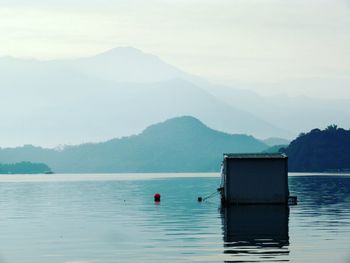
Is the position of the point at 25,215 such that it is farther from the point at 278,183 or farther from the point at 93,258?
the point at 93,258

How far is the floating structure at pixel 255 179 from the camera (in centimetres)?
8412

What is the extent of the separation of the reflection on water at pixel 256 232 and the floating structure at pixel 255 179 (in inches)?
63.5

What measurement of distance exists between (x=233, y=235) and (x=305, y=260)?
1331cm

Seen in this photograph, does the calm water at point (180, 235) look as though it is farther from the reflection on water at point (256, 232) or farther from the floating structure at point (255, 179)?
the floating structure at point (255, 179)

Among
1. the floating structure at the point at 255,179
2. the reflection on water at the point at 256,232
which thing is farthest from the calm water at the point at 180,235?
the floating structure at the point at 255,179

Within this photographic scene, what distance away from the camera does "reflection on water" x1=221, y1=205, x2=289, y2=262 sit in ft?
140

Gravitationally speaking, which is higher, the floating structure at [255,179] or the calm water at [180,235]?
the floating structure at [255,179]

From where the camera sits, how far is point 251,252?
43031mm

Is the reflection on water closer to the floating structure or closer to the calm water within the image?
the calm water

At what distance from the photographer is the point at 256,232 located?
5506 cm

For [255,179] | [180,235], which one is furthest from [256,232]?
[255,179]

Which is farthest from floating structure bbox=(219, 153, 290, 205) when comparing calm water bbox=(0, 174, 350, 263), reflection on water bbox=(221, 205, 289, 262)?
calm water bbox=(0, 174, 350, 263)

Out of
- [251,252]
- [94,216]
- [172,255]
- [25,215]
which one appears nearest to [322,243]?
[251,252]

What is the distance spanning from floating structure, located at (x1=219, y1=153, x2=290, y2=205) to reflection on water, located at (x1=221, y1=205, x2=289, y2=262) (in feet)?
5.29
